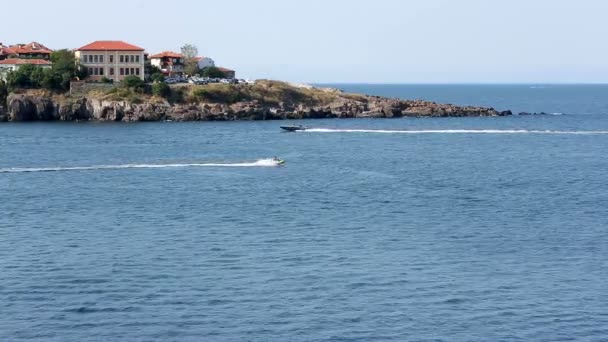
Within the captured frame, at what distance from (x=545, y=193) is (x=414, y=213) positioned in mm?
11647

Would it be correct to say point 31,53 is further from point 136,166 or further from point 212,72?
point 136,166

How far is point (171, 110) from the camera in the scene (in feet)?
384

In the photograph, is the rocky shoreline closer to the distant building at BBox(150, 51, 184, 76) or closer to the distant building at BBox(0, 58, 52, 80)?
the distant building at BBox(0, 58, 52, 80)

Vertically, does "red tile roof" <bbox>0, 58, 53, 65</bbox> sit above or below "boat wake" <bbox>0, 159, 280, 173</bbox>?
above

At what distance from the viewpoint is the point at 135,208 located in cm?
5306

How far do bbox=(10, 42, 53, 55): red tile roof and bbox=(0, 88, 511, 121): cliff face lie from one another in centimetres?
2266

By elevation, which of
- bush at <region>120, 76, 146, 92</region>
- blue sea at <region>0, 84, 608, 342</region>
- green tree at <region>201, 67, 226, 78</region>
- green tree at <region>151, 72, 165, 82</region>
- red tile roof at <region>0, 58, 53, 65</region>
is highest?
red tile roof at <region>0, 58, 53, 65</region>

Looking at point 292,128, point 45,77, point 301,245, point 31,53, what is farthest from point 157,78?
point 301,245

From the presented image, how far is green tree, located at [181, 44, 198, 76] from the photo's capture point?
14625 cm

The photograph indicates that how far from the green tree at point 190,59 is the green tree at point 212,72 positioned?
1683mm

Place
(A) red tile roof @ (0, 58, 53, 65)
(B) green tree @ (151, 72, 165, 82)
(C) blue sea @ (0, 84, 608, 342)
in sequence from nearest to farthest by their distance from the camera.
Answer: (C) blue sea @ (0, 84, 608, 342) → (B) green tree @ (151, 72, 165, 82) → (A) red tile roof @ (0, 58, 53, 65)

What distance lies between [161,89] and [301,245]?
77.7m

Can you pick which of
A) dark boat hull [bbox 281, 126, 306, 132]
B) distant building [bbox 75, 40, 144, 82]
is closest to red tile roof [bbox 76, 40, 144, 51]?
distant building [bbox 75, 40, 144, 82]

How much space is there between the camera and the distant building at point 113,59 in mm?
125000
